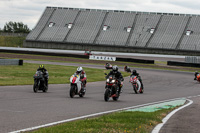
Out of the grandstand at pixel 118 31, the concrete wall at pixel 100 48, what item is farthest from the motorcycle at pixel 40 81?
the grandstand at pixel 118 31

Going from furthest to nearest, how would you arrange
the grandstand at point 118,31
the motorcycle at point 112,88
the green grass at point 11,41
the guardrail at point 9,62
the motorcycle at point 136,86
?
the green grass at point 11,41
the grandstand at point 118,31
the guardrail at point 9,62
the motorcycle at point 136,86
the motorcycle at point 112,88

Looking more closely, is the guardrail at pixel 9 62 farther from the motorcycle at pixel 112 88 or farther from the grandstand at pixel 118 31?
the grandstand at pixel 118 31

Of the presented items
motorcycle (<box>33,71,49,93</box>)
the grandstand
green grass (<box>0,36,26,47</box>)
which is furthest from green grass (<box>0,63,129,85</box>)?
green grass (<box>0,36,26,47</box>)

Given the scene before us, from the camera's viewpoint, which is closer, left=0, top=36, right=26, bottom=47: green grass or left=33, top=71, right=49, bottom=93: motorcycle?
left=33, top=71, right=49, bottom=93: motorcycle

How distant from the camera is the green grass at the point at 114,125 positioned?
813 cm

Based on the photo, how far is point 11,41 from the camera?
293ft

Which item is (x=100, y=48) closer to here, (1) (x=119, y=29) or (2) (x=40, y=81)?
(1) (x=119, y=29)

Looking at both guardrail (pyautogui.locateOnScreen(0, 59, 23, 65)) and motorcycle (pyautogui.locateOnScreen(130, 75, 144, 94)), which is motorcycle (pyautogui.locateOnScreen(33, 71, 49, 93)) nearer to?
motorcycle (pyautogui.locateOnScreen(130, 75, 144, 94))

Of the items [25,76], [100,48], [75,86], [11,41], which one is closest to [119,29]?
[100,48]

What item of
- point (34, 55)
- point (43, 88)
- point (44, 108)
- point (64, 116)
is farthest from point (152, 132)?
point (34, 55)

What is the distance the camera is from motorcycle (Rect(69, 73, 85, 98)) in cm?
A: 1711

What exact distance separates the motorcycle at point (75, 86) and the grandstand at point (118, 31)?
61806 millimetres

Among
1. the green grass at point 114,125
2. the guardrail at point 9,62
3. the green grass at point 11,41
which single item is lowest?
the green grass at point 114,125

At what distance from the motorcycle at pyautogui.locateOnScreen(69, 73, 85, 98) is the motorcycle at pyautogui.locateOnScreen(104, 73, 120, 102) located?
146 centimetres
